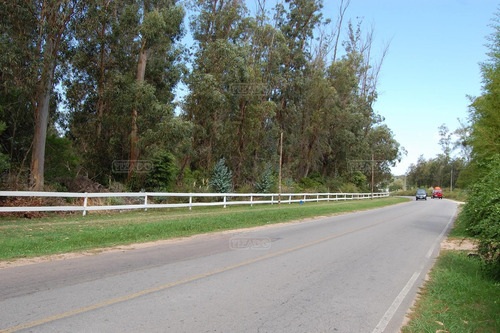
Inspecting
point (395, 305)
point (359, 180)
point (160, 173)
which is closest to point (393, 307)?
point (395, 305)

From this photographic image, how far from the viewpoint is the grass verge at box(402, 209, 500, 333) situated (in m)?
4.94

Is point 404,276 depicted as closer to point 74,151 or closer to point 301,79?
point 74,151

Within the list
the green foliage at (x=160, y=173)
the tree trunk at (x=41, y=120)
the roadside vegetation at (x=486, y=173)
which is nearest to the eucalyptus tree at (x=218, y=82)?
the green foliage at (x=160, y=173)

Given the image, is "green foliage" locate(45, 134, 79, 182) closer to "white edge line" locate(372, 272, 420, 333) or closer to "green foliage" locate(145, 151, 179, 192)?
"green foliage" locate(145, 151, 179, 192)

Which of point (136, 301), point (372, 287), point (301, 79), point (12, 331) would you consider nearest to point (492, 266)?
point (372, 287)

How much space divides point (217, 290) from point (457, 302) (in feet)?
12.8

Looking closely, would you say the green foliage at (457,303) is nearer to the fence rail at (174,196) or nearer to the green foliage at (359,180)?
the fence rail at (174,196)

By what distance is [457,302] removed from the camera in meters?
5.92

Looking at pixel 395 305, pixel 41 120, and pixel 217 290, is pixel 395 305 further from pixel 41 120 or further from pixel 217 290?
pixel 41 120

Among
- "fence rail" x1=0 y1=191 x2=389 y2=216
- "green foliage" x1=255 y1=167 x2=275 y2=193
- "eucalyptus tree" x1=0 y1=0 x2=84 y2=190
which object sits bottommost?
"fence rail" x1=0 y1=191 x2=389 y2=216

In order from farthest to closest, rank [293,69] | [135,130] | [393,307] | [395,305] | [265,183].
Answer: [293,69]
[265,183]
[135,130]
[395,305]
[393,307]

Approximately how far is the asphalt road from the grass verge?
26 cm

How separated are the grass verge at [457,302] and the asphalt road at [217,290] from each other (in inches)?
10.4

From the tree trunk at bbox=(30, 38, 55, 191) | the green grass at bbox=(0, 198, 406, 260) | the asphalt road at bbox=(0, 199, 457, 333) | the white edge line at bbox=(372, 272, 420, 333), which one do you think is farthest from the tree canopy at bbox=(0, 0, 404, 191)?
the white edge line at bbox=(372, 272, 420, 333)
